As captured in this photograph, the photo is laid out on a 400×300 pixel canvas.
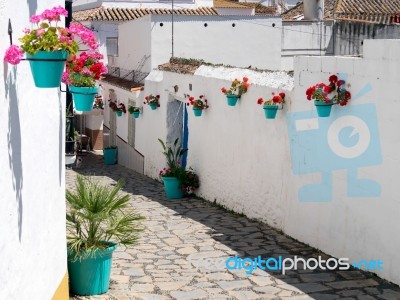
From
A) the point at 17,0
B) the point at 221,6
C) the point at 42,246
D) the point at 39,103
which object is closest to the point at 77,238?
the point at 42,246

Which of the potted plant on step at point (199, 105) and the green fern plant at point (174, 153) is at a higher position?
the potted plant on step at point (199, 105)

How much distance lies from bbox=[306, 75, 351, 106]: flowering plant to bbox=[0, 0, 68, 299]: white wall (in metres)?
4.63

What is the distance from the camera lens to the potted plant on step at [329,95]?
11586mm

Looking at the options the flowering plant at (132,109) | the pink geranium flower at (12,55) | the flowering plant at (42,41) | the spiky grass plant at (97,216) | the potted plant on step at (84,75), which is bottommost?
the spiky grass plant at (97,216)

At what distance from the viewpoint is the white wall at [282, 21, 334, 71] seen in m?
24.2

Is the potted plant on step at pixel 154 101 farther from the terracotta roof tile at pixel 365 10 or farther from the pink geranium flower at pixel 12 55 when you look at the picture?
the pink geranium flower at pixel 12 55

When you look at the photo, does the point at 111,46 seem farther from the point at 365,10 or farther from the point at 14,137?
the point at 14,137

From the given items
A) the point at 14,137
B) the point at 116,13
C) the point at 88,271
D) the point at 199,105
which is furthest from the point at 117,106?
the point at 14,137

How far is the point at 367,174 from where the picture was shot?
11180 mm

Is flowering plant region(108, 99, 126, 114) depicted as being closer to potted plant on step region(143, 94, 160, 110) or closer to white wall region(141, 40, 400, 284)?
potted plant on step region(143, 94, 160, 110)

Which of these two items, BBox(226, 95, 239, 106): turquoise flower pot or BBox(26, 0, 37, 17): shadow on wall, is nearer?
BBox(26, 0, 37, 17): shadow on wall

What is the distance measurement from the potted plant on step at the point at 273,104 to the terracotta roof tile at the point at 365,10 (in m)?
11.7

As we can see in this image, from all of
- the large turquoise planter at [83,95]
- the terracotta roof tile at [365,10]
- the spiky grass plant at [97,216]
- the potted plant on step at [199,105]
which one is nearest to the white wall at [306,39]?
the terracotta roof tile at [365,10]

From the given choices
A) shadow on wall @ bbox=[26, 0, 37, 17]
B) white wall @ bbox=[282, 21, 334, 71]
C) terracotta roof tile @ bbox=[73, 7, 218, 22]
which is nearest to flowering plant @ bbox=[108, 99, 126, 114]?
white wall @ bbox=[282, 21, 334, 71]
